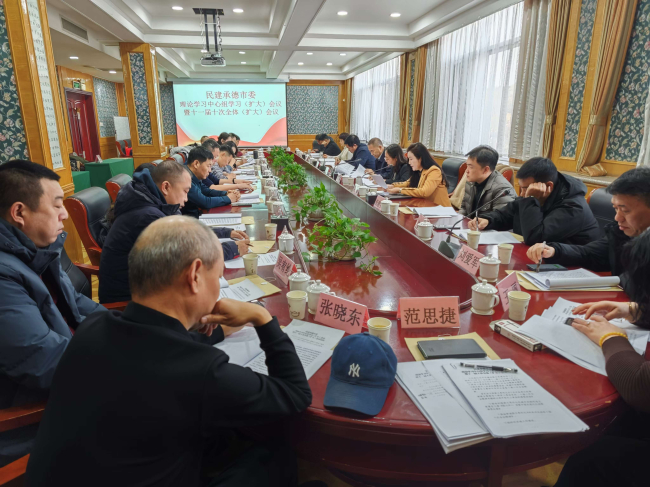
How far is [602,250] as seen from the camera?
5.29ft

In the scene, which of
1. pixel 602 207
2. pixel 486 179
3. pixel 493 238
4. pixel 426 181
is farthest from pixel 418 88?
pixel 493 238

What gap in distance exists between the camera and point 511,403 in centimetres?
78

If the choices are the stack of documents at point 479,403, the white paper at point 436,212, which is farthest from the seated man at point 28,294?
the white paper at point 436,212

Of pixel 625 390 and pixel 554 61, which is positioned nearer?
pixel 625 390

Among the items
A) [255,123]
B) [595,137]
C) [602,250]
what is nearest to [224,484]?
[602,250]

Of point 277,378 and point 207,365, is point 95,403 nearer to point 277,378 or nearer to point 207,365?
point 207,365

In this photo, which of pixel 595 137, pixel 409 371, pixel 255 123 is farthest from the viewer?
pixel 255 123

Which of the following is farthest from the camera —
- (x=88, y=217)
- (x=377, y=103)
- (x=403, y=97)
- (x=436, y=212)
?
(x=377, y=103)

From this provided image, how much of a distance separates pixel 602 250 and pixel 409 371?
1.20 m

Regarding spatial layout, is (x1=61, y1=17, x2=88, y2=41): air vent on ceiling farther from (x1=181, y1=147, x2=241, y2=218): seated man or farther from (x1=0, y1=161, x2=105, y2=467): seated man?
(x1=0, y1=161, x2=105, y2=467): seated man

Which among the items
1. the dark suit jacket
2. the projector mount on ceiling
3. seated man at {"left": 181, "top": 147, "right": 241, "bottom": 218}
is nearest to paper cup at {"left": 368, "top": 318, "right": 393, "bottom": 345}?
the dark suit jacket

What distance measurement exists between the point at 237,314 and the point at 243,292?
0.49 meters

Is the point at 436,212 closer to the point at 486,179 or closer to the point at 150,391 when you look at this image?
the point at 486,179

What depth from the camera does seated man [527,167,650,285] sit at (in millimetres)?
1314
